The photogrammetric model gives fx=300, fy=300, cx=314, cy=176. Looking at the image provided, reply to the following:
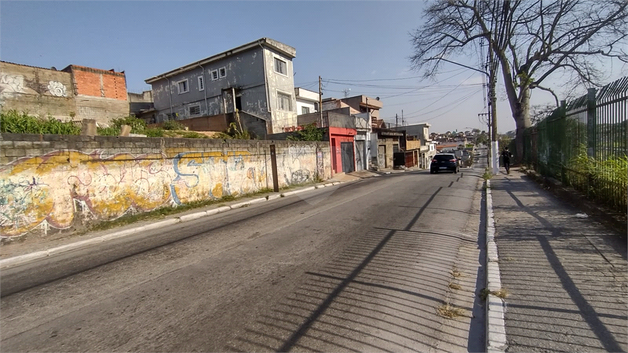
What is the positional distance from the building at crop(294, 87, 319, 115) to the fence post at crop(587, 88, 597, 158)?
26.3m

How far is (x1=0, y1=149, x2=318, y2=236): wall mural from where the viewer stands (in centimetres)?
667

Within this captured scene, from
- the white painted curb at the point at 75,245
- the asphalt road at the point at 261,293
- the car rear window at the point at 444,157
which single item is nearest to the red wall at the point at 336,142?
the car rear window at the point at 444,157

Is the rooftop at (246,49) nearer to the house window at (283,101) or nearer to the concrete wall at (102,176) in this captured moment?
the house window at (283,101)

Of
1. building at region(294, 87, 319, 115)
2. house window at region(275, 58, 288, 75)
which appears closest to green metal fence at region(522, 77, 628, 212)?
house window at region(275, 58, 288, 75)

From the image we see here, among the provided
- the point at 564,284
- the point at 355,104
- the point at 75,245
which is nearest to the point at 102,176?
the point at 75,245

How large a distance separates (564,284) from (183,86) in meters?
35.0

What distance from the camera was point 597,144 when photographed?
6480 mm

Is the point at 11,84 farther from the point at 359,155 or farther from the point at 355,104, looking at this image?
the point at 355,104

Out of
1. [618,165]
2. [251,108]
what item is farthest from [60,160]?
[251,108]

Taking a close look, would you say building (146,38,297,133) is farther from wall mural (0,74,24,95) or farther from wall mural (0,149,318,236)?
wall mural (0,149,318,236)

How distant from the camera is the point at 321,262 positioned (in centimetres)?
471

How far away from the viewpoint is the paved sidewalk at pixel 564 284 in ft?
8.46

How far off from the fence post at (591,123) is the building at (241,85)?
70.4ft

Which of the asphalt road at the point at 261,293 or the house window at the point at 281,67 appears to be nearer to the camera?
the asphalt road at the point at 261,293
